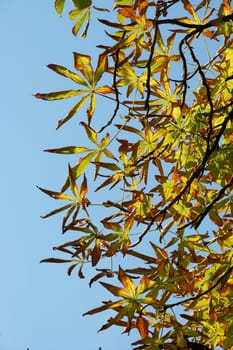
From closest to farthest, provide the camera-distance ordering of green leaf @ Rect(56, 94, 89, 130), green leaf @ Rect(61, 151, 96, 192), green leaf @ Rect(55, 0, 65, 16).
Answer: green leaf @ Rect(55, 0, 65, 16), green leaf @ Rect(56, 94, 89, 130), green leaf @ Rect(61, 151, 96, 192)

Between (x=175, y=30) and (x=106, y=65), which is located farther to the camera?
(x=175, y=30)

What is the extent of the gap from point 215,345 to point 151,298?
1.09ft

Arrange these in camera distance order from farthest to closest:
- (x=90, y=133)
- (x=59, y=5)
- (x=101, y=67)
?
(x=90, y=133) → (x=101, y=67) → (x=59, y=5)

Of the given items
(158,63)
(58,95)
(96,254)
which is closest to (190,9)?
(158,63)

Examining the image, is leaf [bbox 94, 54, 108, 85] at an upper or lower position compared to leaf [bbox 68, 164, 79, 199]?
upper

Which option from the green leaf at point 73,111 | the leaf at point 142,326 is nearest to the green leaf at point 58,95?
the green leaf at point 73,111

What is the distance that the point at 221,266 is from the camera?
143cm

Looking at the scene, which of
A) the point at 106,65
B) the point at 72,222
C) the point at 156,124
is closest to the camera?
the point at 106,65

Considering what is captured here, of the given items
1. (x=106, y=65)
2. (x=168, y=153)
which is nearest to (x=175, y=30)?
(x=106, y=65)

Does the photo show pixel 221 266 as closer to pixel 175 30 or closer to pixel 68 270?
pixel 68 270

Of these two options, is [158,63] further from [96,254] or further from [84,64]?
[96,254]

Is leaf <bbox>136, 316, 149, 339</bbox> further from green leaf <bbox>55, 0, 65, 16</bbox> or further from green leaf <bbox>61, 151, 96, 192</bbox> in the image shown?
green leaf <bbox>55, 0, 65, 16</bbox>

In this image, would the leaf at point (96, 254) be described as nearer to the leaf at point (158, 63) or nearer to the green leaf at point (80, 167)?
the green leaf at point (80, 167)

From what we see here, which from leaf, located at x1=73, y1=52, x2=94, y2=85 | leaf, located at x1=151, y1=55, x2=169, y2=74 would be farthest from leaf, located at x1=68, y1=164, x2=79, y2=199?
leaf, located at x1=151, y1=55, x2=169, y2=74
